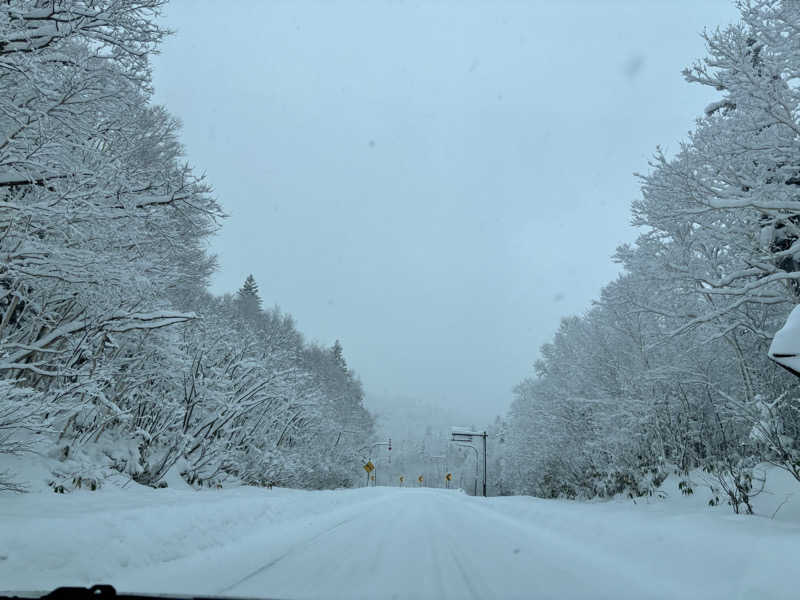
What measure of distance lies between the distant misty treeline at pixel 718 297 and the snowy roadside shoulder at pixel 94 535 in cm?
866

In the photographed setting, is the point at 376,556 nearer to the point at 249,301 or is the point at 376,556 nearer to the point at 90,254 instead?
the point at 90,254

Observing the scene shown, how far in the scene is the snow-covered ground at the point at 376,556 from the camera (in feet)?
14.6

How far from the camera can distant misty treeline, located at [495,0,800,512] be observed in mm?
10086

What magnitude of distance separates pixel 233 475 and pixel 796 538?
20758mm

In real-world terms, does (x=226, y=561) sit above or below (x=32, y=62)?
below

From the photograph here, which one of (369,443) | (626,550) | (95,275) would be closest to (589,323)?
(626,550)

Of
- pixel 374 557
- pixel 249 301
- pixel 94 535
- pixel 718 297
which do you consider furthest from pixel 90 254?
pixel 249 301

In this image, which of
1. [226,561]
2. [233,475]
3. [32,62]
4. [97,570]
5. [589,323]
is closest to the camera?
[97,570]

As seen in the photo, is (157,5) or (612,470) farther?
(612,470)

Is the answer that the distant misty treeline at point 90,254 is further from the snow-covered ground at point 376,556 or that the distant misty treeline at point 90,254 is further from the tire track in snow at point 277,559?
the tire track in snow at point 277,559

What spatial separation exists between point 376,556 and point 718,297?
528 inches

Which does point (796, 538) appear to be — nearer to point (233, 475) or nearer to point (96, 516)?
point (96, 516)

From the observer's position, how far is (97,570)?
185 inches

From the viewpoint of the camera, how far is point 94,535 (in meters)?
5.25
